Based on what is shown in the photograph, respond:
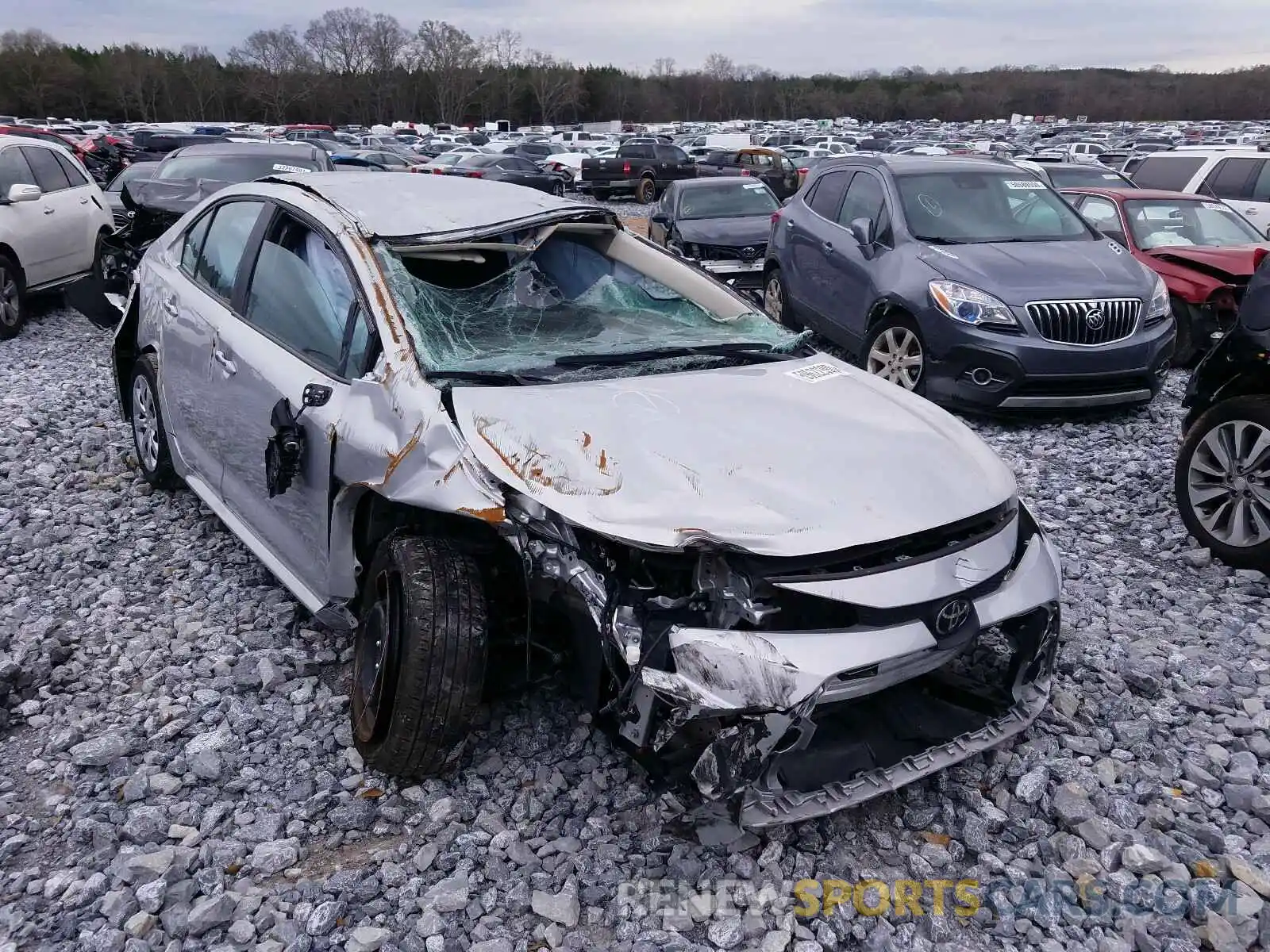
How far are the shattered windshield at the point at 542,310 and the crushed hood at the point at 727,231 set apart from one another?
7748mm

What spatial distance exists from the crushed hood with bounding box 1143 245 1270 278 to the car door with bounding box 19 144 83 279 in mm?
9717

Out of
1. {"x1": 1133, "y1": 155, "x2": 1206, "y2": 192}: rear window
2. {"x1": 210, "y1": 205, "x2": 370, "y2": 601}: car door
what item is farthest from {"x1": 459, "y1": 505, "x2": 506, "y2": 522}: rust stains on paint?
{"x1": 1133, "y1": 155, "x2": 1206, "y2": 192}: rear window

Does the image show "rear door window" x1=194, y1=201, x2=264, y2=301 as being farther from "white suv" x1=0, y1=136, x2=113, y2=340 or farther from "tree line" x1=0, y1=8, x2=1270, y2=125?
"tree line" x1=0, y1=8, x2=1270, y2=125

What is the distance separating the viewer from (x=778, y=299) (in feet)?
29.8

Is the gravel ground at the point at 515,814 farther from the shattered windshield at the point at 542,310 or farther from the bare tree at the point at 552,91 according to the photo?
the bare tree at the point at 552,91

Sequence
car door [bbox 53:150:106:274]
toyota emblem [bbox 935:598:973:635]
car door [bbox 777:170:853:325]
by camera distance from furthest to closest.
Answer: car door [bbox 53:150:106:274], car door [bbox 777:170:853:325], toyota emblem [bbox 935:598:973:635]

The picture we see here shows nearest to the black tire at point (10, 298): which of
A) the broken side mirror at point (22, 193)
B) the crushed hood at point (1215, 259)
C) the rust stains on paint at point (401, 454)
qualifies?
the broken side mirror at point (22, 193)

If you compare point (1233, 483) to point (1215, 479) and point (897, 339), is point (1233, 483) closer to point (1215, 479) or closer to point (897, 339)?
point (1215, 479)

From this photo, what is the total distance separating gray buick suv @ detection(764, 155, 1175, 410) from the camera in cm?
631

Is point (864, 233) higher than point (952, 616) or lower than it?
higher

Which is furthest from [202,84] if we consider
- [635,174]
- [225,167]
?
[225,167]

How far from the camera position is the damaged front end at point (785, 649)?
7.97 feet

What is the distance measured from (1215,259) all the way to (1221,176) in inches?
218

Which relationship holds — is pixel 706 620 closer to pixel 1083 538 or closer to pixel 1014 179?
pixel 1083 538
